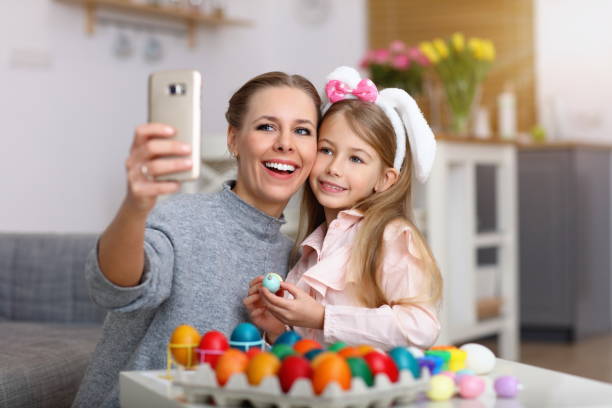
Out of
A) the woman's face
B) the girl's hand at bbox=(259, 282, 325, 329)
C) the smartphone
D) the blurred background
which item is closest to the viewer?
the smartphone

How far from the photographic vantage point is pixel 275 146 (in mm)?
1422

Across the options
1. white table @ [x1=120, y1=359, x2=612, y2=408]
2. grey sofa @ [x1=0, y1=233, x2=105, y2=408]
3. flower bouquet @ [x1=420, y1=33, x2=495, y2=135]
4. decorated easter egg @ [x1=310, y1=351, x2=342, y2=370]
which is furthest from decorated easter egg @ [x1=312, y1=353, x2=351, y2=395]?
flower bouquet @ [x1=420, y1=33, x2=495, y2=135]

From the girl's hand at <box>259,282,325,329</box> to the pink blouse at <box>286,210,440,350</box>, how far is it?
2cm

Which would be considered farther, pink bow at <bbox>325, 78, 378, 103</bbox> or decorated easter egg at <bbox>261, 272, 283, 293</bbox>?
pink bow at <bbox>325, 78, 378, 103</bbox>

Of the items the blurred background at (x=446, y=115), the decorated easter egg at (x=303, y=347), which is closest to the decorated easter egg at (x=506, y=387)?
the decorated easter egg at (x=303, y=347)

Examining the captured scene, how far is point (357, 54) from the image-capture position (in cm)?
503

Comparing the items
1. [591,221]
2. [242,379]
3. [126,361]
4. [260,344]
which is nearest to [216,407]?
[242,379]

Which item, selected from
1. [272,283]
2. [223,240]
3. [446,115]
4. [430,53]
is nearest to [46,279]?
[223,240]

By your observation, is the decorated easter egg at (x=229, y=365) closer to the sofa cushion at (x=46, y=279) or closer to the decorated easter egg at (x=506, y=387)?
the decorated easter egg at (x=506, y=387)

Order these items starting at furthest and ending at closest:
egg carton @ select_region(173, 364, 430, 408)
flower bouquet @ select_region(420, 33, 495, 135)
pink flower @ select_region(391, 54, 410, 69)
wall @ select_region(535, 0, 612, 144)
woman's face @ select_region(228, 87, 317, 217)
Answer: wall @ select_region(535, 0, 612, 144), flower bouquet @ select_region(420, 33, 495, 135), pink flower @ select_region(391, 54, 410, 69), woman's face @ select_region(228, 87, 317, 217), egg carton @ select_region(173, 364, 430, 408)

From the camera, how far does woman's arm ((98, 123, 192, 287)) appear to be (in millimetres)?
910

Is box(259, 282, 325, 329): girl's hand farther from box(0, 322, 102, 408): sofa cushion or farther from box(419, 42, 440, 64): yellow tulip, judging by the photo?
box(419, 42, 440, 64): yellow tulip

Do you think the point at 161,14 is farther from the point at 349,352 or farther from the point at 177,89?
the point at 349,352

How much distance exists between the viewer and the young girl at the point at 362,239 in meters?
1.25
